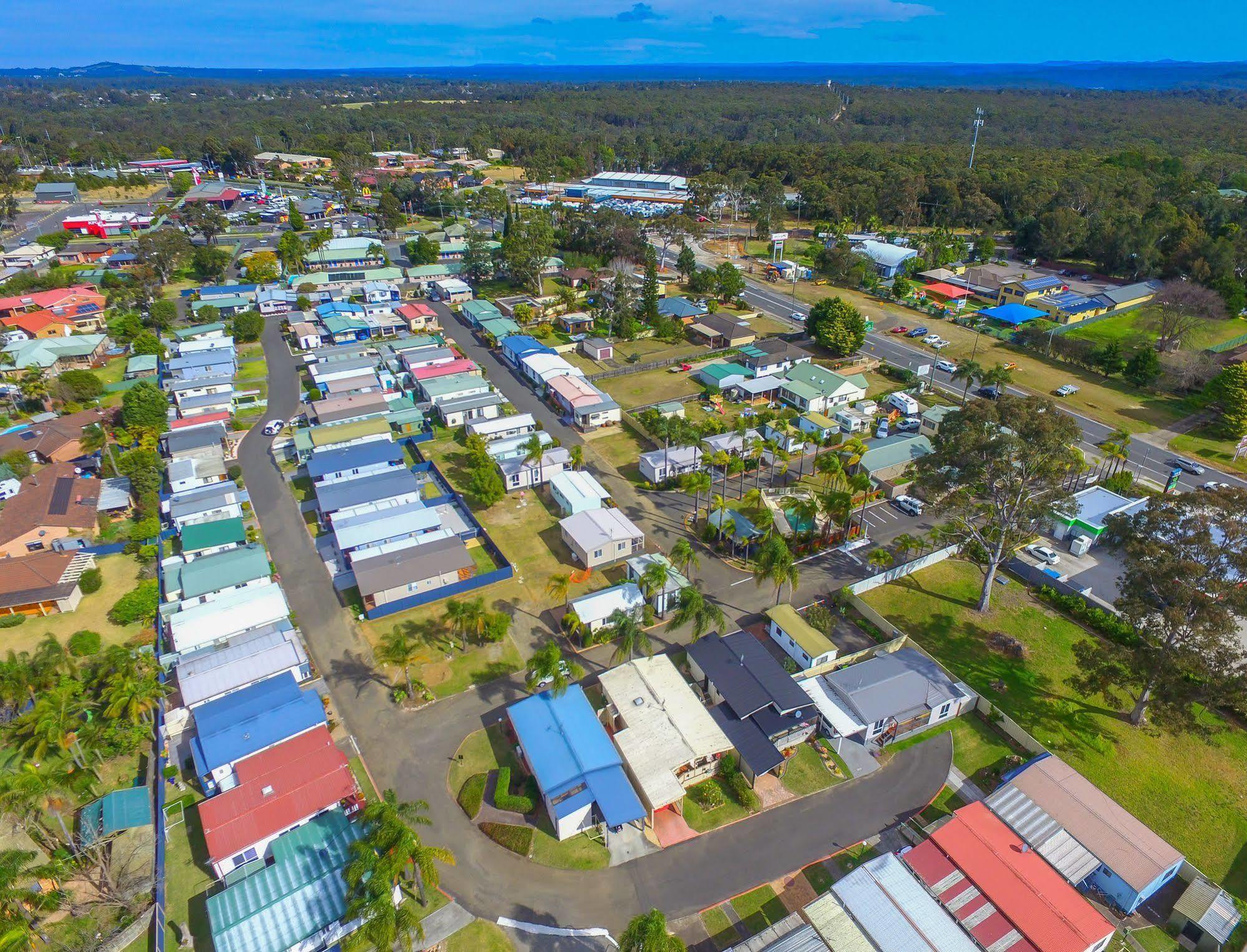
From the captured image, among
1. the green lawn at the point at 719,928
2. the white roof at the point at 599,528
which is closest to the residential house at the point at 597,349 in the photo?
the white roof at the point at 599,528

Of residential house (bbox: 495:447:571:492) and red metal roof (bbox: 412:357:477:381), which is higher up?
red metal roof (bbox: 412:357:477:381)

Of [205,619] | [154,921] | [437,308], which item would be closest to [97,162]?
[437,308]

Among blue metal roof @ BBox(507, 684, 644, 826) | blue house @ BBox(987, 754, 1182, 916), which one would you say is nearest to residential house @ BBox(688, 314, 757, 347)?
blue metal roof @ BBox(507, 684, 644, 826)

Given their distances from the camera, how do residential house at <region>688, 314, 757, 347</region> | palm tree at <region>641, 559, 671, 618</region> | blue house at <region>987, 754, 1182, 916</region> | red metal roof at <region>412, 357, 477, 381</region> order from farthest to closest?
residential house at <region>688, 314, 757, 347</region>
red metal roof at <region>412, 357, 477, 381</region>
palm tree at <region>641, 559, 671, 618</region>
blue house at <region>987, 754, 1182, 916</region>

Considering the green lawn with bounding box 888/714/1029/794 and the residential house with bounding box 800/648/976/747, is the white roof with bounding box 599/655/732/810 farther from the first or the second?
the green lawn with bounding box 888/714/1029/794

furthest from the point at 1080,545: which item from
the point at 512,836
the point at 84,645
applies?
the point at 84,645

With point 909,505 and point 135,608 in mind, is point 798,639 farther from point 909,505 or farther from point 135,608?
point 135,608

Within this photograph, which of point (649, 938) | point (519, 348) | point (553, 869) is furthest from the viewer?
point (519, 348)
